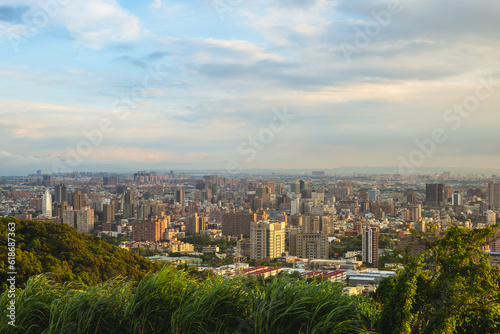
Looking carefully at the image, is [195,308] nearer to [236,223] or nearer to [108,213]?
[236,223]

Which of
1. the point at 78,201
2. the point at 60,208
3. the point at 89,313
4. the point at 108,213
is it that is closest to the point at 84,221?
the point at 60,208

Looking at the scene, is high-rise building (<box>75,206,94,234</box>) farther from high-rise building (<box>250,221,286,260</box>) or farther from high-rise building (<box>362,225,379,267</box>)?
high-rise building (<box>362,225,379,267</box>)

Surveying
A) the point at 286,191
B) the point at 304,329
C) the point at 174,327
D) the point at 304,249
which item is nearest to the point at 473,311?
the point at 304,329

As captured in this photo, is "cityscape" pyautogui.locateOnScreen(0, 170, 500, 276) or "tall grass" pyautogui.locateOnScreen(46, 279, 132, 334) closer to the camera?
"tall grass" pyautogui.locateOnScreen(46, 279, 132, 334)

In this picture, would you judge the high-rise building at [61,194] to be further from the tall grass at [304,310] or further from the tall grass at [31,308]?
the tall grass at [304,310]

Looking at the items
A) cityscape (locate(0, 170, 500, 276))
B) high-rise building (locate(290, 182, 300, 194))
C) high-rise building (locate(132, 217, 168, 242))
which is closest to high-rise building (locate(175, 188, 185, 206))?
cityscape (locate(0, 170, 500, 276))
